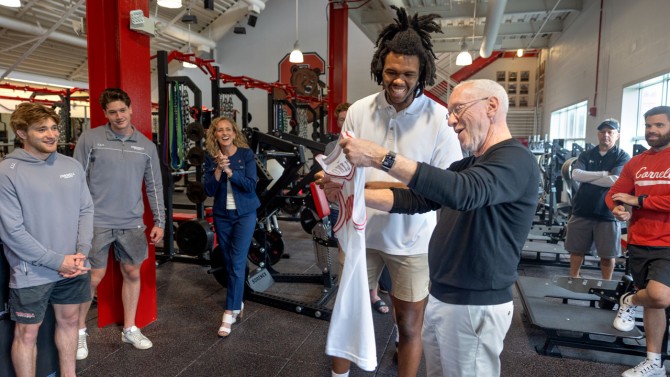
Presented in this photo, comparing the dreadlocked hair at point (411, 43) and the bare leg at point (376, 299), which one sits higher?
the dreadlocked hair at point (411, 43)

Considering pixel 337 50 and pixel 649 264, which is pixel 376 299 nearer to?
pixel 649 264

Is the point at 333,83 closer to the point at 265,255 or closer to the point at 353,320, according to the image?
the point at 265,255

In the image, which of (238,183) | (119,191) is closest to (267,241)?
(238,183)

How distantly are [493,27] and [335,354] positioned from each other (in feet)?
25.6

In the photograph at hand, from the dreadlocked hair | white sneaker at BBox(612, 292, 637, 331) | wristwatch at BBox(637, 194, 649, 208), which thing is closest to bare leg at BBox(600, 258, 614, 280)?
white sneaker at BBox(612, 292, 637, 331)

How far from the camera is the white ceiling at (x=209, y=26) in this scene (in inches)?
375

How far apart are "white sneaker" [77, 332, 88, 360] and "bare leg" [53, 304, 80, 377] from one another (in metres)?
0.48

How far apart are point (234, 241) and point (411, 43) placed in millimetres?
2027

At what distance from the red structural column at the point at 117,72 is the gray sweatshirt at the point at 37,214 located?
102 cm

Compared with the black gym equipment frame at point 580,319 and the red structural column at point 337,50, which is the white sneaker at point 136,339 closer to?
the black gym equipment frame at point 580,319

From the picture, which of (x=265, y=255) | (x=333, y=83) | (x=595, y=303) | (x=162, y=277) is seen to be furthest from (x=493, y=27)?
(x=162, y=277)

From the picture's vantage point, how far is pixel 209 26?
50.6 ft

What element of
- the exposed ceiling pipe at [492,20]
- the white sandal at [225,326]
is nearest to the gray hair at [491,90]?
the white sandal at [225,326]

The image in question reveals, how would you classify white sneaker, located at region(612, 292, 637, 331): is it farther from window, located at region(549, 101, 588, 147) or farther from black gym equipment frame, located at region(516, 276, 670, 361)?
window, located at region(549, 101, 588, 147)
